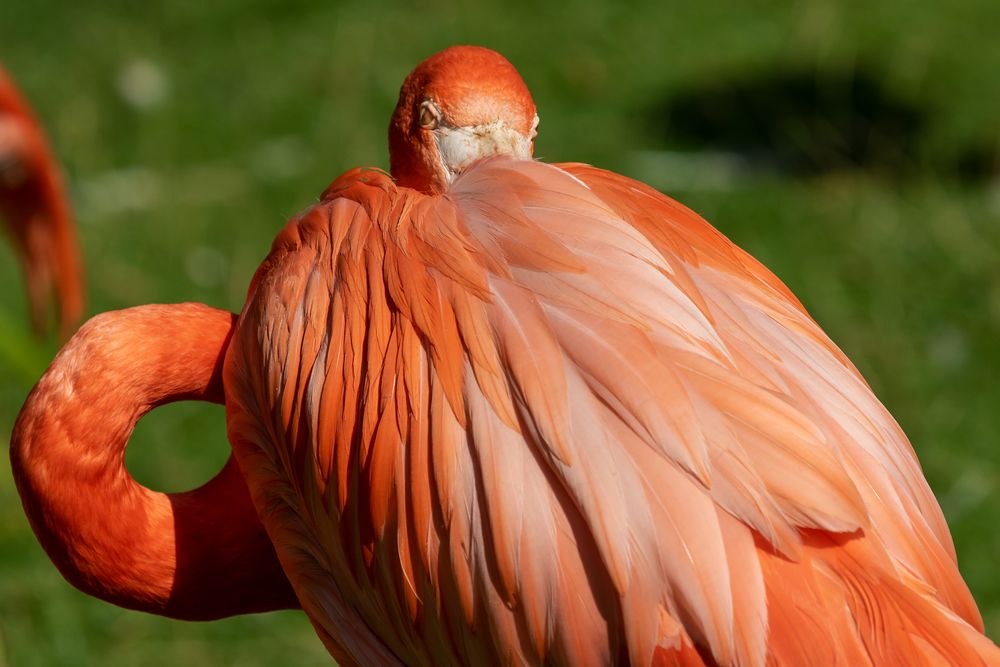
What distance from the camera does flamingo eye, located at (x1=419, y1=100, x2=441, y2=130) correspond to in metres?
1.81

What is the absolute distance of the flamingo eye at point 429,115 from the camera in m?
1.81

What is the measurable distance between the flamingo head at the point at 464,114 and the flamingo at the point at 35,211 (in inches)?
50.2

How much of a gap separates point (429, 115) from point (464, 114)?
58 millimetres

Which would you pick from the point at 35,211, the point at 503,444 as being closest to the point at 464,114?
the point at 503,444

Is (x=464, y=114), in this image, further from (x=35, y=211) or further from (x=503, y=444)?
(x=35, y=211)

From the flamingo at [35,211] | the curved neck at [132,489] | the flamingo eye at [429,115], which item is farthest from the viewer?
the flamingo at [35,211]

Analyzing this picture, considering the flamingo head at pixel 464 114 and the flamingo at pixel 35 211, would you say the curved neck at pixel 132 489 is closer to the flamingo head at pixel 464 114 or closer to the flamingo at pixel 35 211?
the flamingo head at pixel 464 114

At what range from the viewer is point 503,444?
1.46 meters

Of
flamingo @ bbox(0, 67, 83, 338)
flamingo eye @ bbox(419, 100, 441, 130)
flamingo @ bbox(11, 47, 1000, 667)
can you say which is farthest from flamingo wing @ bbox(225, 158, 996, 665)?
flamingo @ bbox(0, 67, 83, 338)

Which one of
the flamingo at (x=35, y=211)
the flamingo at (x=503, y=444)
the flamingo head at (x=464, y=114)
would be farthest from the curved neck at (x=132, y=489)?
the flamingo at (x=35, y=211)

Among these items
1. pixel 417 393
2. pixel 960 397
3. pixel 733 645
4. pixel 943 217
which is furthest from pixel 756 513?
pixel 943 217

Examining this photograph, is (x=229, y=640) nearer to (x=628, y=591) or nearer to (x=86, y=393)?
(x=86, y=393)

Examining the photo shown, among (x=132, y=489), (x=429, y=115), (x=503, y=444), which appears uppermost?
(x=429, y=115)

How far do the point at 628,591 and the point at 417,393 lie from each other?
33cm
